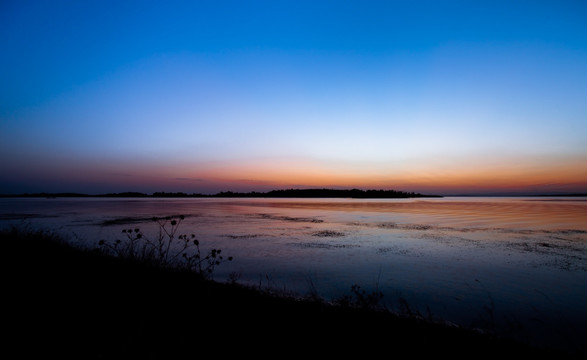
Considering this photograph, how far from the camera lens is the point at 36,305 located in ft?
15.2

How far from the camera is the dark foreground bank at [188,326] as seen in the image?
12.1 feet

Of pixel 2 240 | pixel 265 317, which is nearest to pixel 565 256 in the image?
pixel 265 317

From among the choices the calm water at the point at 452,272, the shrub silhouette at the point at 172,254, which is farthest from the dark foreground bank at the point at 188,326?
the calm water at the point at 452,272

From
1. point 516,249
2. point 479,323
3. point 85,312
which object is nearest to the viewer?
point 85,312

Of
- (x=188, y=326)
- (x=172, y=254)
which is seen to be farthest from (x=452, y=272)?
(x=172, y=254)

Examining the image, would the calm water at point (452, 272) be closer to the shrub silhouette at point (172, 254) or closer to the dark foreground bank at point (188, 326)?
the shrub silhouette at point (172, 254)

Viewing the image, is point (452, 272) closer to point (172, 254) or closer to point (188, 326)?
point (188, 326)

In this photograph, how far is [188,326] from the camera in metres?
4.25

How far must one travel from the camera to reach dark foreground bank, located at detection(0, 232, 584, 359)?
12.1ft

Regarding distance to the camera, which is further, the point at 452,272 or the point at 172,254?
the point at 172,254

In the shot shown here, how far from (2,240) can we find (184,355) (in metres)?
11.1

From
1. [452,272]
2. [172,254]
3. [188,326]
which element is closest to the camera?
[188,326]

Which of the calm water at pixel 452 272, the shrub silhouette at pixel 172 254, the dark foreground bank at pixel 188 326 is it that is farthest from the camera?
the shrub silhouette at pixel 172 254

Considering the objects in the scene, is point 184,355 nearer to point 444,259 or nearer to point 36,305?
point 36,305
